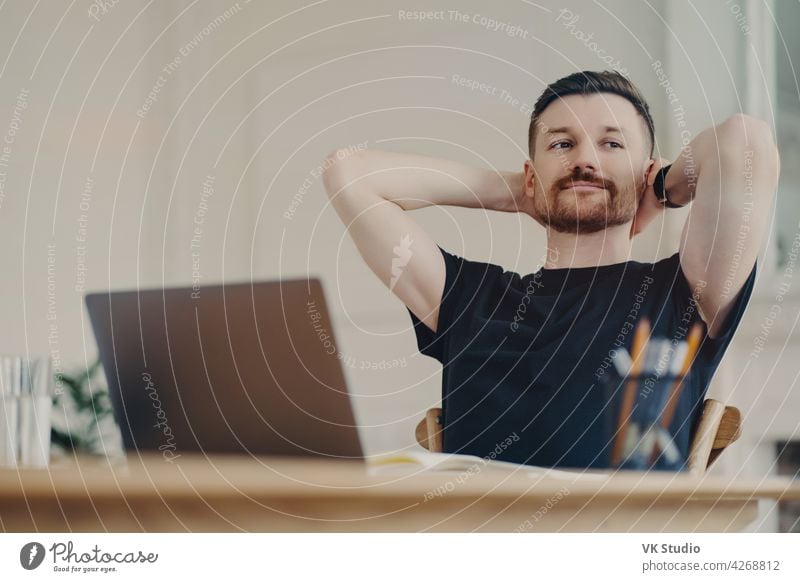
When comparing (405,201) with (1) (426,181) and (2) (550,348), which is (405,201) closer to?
(1) (426,181)

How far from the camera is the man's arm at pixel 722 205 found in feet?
3.84

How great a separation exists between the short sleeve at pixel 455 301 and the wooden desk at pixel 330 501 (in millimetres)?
151

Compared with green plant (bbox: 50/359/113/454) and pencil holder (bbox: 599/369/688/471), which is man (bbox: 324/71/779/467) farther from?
green plant (bbox: 50/359/113/454)

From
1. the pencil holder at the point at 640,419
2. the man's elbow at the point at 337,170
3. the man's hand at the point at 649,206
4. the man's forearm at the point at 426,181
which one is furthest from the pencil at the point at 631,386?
the man's elbow at the point at 337,170

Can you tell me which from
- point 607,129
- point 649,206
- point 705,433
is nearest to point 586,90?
point 607,129

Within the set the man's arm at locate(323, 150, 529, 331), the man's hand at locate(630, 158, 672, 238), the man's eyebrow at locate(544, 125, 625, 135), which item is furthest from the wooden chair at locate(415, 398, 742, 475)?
the man's eyebrow at locate(544, 125, 625, 135)

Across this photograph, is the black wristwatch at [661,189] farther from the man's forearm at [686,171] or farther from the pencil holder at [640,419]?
the pencil holder at [640,419]

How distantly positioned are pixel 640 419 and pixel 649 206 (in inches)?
9.8

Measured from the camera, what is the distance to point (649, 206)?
1184 millimetres
